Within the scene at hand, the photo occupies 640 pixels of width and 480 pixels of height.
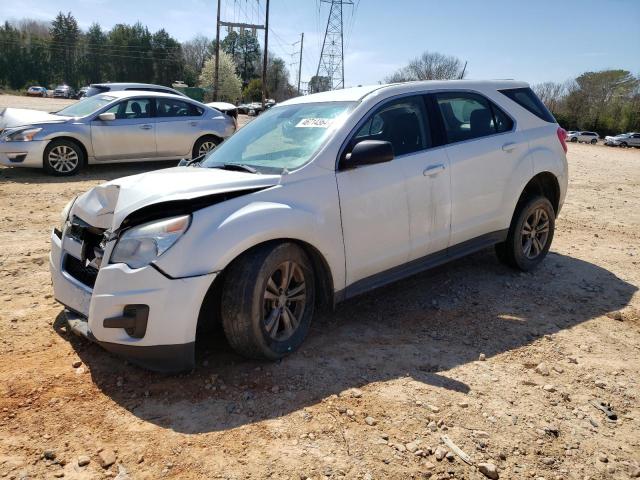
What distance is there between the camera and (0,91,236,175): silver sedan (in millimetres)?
9414

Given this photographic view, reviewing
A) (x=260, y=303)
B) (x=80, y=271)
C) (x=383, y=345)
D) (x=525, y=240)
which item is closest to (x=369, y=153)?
(x=260, y=303)

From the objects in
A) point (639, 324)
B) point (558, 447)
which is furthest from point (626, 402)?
point (639, 324)

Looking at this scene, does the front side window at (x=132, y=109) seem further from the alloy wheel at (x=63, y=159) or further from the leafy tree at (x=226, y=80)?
the leafy tree at (x=226, y=80)

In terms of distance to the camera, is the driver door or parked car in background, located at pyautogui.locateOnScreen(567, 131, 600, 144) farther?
parked car in background, located at pyautogui.locateOnScreen(567, 131, 600, 144)

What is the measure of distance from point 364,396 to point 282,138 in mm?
1979

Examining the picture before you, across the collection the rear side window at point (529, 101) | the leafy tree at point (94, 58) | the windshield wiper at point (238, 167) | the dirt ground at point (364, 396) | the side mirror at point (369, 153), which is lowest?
the dirt ground at point (364, 396)

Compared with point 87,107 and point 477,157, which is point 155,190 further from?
point 87,107

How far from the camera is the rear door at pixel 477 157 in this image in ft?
14.1

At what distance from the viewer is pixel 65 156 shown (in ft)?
31.8

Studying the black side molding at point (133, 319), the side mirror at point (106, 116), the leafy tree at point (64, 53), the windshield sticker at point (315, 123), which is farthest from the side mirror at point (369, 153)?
the leafy tree at point (64, 53)

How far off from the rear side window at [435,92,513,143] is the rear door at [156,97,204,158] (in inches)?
297

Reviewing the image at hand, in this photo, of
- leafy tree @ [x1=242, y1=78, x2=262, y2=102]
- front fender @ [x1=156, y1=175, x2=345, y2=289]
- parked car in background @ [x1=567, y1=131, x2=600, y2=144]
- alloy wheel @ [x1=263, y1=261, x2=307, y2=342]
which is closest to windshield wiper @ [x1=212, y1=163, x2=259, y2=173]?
front fender @ [x1=156, y1=175, x2=345, y2=289]

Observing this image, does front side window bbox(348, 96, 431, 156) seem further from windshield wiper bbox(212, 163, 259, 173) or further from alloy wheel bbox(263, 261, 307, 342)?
alloy wheel bbox(263, 261, 307, 342)

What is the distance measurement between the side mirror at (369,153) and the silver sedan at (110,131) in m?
7.84
